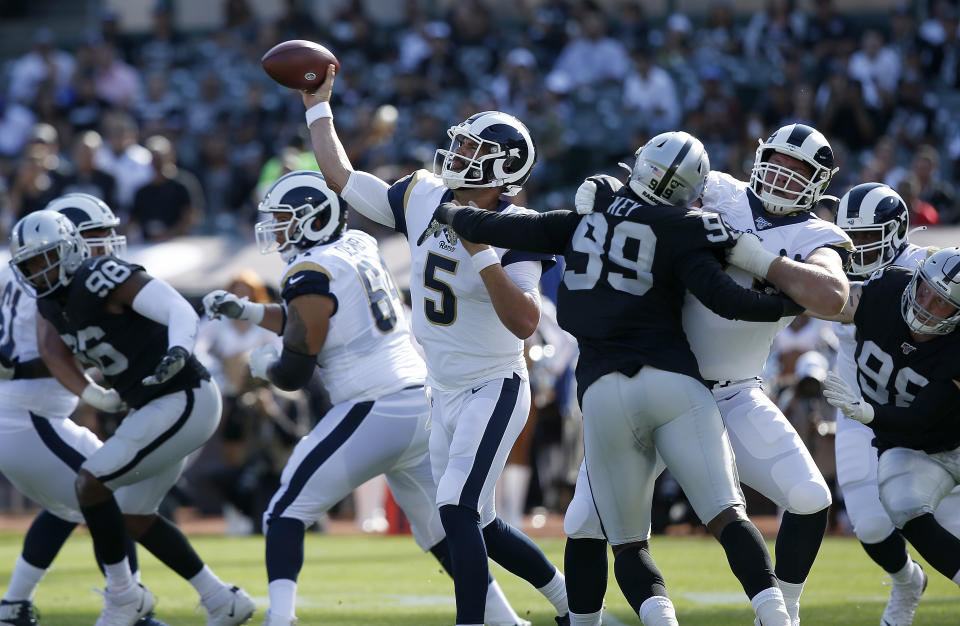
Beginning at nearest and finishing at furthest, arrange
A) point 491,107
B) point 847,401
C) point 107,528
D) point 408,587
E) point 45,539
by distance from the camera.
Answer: point 847,401, point 107,528, point 45,539, point 408,587, point 491,107

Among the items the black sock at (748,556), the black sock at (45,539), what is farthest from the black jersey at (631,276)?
the black sock at (45,539)

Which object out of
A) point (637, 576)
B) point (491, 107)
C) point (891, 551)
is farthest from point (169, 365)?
point (491, 107)

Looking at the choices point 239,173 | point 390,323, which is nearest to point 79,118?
point 239,173

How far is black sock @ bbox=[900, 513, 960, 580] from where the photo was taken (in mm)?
4980

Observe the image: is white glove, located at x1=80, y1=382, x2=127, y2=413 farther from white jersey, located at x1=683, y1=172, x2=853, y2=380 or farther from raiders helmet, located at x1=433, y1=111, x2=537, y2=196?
white jersey, located at x1=683, y1=172, x2=853, y2=380

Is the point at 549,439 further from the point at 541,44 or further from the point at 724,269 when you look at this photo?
the point at 724,269

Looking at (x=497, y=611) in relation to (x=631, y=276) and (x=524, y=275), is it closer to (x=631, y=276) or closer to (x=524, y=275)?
(x=524, y=275)

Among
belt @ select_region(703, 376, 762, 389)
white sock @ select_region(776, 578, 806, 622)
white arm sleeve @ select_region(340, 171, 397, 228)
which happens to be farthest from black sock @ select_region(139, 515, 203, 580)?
white sock @ select_region(776, 578, 806, 622)

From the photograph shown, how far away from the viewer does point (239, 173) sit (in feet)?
44.5

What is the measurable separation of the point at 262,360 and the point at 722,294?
195 cm

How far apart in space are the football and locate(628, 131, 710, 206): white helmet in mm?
1427

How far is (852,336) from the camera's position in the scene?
574 cm

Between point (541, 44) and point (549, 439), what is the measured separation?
17.2ft

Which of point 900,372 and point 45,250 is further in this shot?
point 45,250
